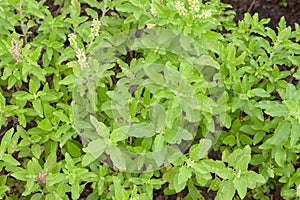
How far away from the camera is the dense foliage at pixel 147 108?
6.14ft

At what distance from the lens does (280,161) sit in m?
2.05

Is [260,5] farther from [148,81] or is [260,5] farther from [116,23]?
[148,81]

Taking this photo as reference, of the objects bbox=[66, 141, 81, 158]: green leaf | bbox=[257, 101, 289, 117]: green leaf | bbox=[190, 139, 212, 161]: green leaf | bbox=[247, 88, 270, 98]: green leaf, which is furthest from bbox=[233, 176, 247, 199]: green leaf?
bbox=[66, 141, 81, 158]: green leaf

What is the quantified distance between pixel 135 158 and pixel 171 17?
1.98 feet

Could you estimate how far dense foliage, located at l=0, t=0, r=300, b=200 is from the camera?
187 centimetres

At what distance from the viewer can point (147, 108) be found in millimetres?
1963

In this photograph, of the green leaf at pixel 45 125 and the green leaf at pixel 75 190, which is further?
the green leaf at pixel 45 125

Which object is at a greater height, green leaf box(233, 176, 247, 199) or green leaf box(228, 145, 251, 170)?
green leaf box(228, 145, 251, 170)

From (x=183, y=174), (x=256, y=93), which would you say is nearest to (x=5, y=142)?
(x=183, y=174)

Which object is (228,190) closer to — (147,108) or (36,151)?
(147,108)

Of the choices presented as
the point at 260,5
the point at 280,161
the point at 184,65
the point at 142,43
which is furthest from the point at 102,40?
the point at 260,5

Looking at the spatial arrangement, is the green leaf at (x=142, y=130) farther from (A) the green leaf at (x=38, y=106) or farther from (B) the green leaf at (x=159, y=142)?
(A) the green leaf at (x=38, y=106)

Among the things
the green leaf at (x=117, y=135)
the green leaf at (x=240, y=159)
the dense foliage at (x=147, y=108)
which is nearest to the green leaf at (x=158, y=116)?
the dense foliage at (x=147, y=108)

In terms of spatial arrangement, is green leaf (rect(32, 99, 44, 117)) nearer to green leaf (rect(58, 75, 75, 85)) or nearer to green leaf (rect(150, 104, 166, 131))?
green leaf (rect(58, 75, 75, 85))
